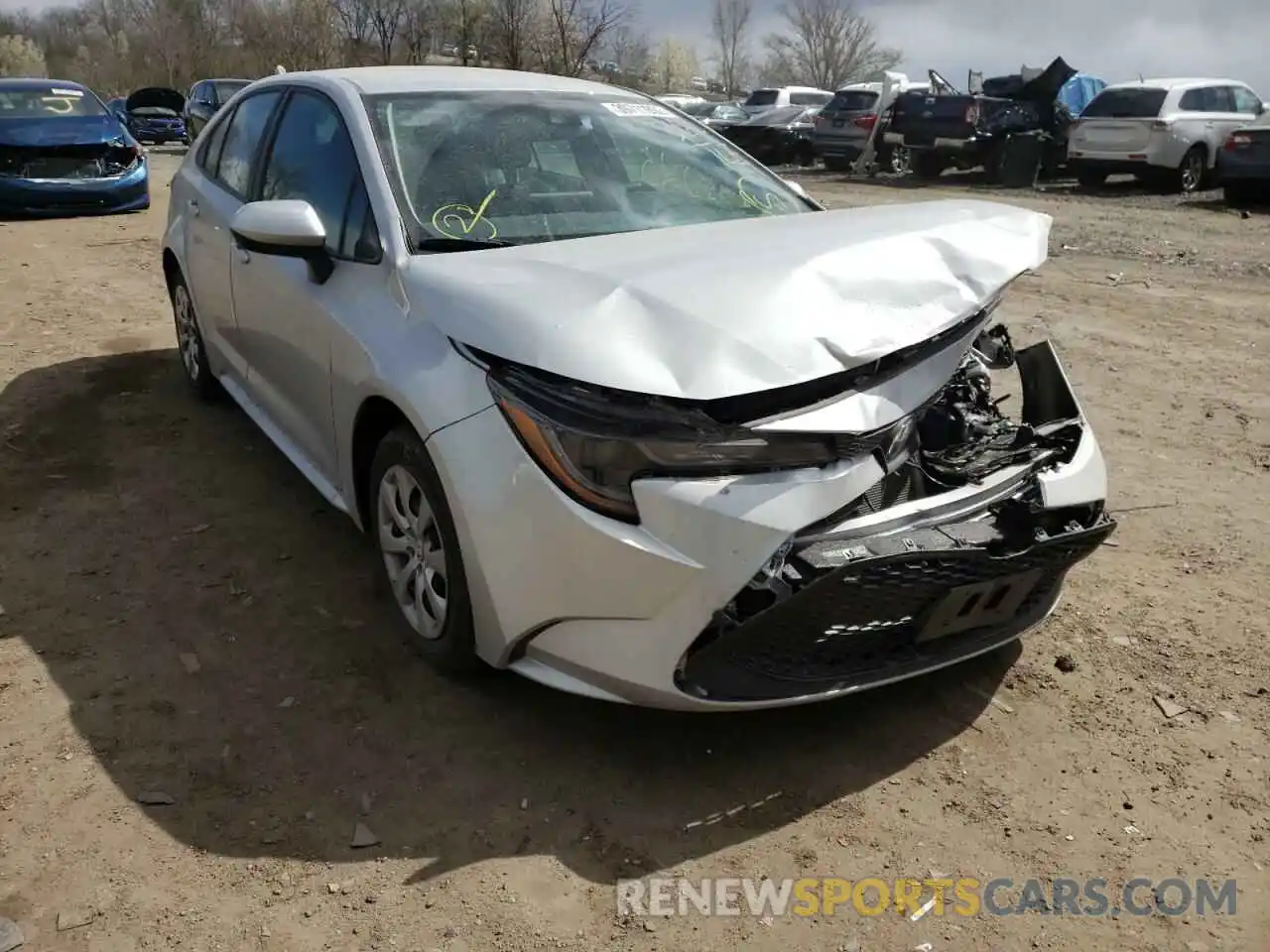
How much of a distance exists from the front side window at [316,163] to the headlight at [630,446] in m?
1.25

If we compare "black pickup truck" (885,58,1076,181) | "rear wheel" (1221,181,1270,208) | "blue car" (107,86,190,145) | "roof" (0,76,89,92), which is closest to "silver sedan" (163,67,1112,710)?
"roof" (0,76,89,92)

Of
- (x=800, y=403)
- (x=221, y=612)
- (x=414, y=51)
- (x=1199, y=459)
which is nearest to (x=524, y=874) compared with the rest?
(x=800, y=403)

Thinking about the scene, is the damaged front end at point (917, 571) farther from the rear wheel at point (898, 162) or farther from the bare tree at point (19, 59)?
the bare tree at point (19, 59)

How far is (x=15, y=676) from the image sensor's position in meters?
3.14

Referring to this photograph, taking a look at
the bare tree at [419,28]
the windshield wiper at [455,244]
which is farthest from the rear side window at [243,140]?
the bare tree at [419,28]

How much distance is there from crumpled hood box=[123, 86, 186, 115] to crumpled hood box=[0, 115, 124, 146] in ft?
65.4

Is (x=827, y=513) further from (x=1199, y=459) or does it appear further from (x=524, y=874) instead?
(x=1199, y=459)

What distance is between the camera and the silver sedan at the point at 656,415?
2.37 metres

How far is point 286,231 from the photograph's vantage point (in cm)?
316

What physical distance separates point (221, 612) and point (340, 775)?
1.05 m

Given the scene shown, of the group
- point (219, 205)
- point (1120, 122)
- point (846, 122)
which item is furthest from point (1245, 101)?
point (219, 205)

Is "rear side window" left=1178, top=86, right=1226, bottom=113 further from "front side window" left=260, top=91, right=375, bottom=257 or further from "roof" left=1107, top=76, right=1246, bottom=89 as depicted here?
"front side window" left=260, top=91, right=375, bottom=257

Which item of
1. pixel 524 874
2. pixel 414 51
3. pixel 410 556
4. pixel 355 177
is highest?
pixel 414 51

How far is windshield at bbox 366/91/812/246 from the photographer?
327 cm
